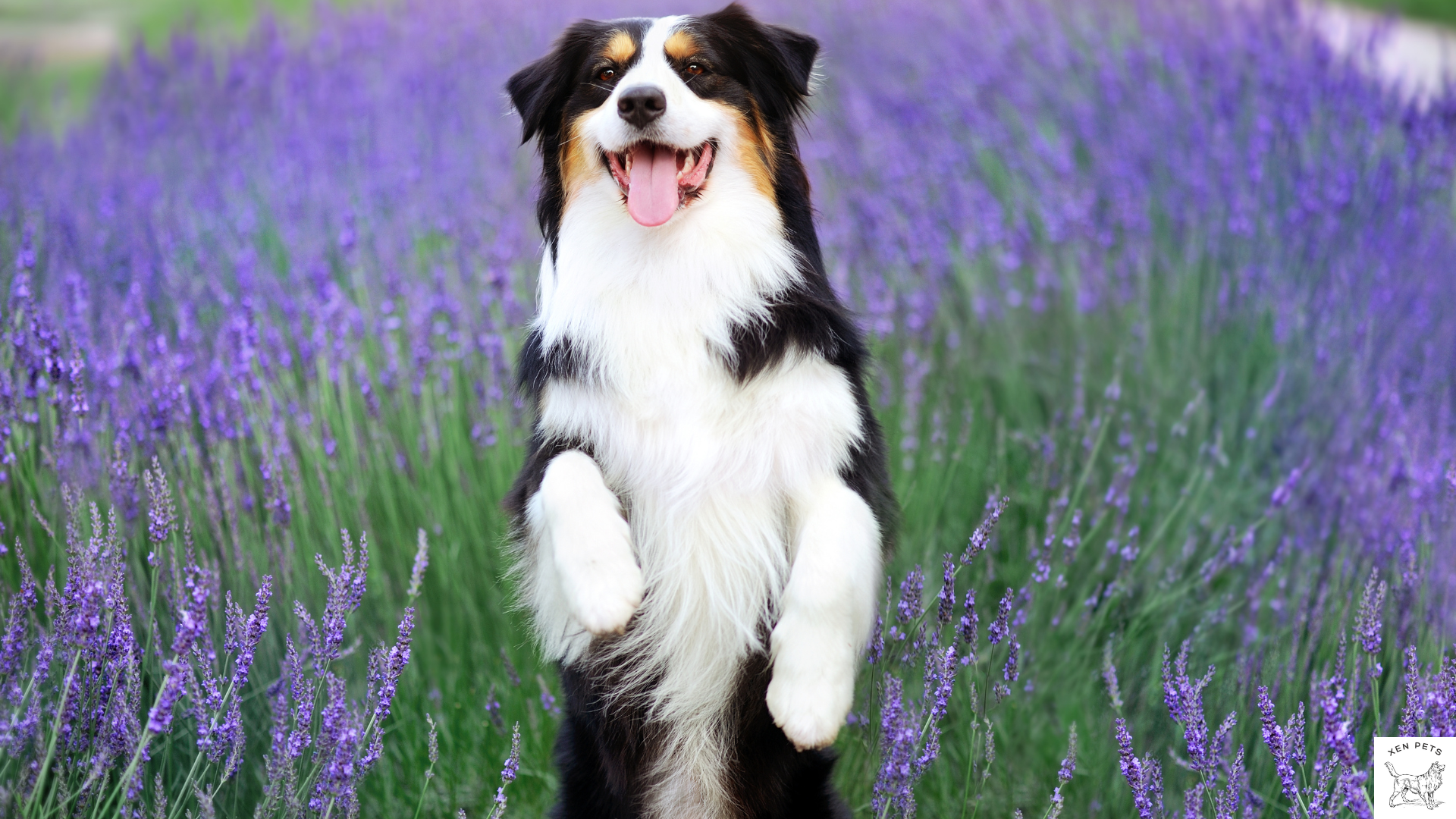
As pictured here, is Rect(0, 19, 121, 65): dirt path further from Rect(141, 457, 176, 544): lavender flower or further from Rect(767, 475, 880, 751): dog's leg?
Rect(767, 475, 880, 751): dog's leg

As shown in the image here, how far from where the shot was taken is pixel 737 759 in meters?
2.10

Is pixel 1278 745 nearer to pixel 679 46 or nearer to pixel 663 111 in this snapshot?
pixel 663 111

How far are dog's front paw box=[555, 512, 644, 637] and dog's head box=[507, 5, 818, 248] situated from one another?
0.59 meters

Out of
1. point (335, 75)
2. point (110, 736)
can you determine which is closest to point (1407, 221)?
point (110, 736)

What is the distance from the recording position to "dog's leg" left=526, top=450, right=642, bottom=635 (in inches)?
69.7

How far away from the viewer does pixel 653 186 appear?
2041 millimetres

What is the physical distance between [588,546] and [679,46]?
0.98 meters

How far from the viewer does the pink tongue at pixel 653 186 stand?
202 cm

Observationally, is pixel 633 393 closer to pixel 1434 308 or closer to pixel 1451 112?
pixel 1434 308

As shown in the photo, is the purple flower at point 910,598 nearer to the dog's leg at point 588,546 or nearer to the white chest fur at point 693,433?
the white chest fur at point 693,433

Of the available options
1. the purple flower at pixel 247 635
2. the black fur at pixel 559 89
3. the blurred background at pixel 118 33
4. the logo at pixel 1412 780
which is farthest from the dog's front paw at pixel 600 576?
the blurred background at pixel 118 33

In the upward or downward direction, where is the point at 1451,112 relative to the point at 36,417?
upward

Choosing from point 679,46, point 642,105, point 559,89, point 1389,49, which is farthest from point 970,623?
point 1389,49

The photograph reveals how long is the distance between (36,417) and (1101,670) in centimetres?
237
